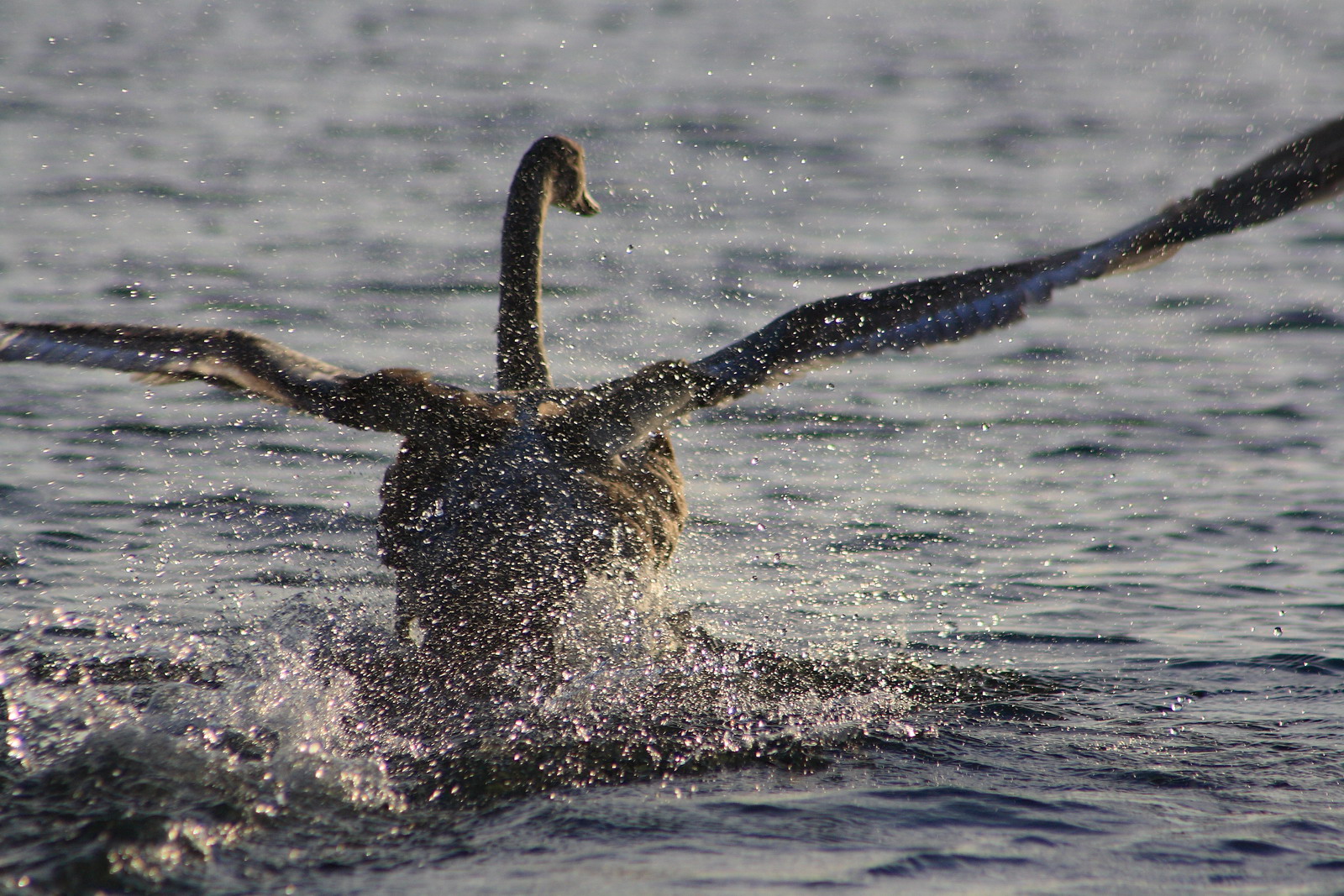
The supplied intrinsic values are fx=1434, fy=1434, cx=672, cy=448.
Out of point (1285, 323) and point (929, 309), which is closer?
point (929, 309)

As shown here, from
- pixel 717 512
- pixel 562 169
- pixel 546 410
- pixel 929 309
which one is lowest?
pixel 717 512

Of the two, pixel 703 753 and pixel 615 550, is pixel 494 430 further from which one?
pixel 703 753

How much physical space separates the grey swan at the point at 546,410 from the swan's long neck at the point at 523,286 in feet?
3.00

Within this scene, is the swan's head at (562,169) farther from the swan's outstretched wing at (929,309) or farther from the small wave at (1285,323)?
the small wave at (1285,323)

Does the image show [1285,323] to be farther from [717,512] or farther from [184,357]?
[184,357]

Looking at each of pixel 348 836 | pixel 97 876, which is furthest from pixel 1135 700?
pixel 97 876

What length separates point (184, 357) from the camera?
624cm

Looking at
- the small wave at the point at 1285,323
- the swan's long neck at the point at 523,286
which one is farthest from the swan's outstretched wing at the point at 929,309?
the small wave at the point at 1285,323

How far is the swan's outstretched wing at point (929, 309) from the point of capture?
18.9 feet

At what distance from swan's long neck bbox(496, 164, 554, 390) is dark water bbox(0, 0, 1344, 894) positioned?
1.27m

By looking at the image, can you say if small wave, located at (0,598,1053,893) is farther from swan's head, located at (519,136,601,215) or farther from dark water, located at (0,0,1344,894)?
swan's head, located at (519,136,601,215)

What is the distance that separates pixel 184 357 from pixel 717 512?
3.22 meters

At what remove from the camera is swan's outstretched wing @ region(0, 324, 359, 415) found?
617 cm

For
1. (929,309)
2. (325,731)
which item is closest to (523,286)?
(929,309)
